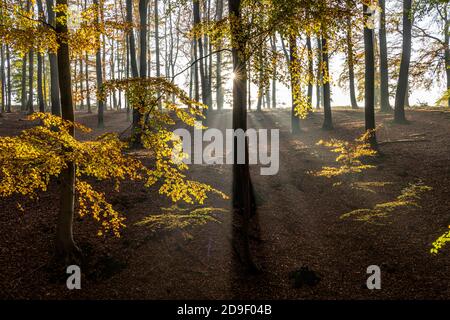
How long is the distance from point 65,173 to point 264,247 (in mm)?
5030

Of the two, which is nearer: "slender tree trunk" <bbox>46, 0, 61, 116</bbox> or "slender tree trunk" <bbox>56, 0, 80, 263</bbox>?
"slender tree trunk" <bbox>56, 0, 80, 263</bbox>

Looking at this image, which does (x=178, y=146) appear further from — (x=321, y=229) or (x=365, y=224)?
(x=365, y=224)

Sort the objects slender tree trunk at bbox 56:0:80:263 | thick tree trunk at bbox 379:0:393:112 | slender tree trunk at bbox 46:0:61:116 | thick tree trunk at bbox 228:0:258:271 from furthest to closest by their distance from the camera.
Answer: thick tree trunk at bbox 379:0:393:112
slender tree trunk at bbox 46:0:61:116
slender tree trunk at bbox 56:0:80:263
thick tree trunk at bbox 228:0:258:271

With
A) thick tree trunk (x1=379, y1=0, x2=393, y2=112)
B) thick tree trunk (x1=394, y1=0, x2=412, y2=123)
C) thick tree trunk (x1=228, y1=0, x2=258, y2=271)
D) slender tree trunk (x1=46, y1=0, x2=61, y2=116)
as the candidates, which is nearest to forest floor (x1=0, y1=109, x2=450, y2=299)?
thick tree trunk (x1=228, y1=0, x2=258, y2=271)

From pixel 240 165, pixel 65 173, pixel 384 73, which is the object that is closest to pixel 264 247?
pixel 240 165

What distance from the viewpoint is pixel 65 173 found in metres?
7.07

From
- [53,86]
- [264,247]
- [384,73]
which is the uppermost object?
[384,73]

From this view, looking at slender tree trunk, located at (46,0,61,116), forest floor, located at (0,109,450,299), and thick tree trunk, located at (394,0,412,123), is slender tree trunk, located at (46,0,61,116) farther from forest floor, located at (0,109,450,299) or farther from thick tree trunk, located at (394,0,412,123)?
thick tree trunk, located at (394,0,412,123)

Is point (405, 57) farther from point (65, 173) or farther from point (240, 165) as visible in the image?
point (65, 173)

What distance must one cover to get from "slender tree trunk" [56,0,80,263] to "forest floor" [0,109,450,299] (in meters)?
0.41

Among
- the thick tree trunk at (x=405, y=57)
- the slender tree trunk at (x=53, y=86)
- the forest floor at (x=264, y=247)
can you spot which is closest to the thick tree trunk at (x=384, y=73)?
the thick tree trunk at (x=405, y=57)

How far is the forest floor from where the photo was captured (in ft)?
21.5

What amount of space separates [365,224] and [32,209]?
9460 mm

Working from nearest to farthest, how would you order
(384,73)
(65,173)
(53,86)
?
(65,173)
(53,86)
(384,73)
